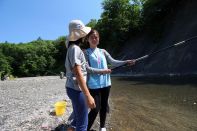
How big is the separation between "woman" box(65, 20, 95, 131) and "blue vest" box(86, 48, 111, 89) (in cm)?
150

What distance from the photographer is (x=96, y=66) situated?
23.9ft

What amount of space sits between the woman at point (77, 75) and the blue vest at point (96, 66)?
1502 millimetres

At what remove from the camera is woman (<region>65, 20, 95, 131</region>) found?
5.38 m

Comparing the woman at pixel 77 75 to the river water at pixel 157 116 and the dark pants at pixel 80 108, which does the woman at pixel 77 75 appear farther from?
the river water at pixel 157 116

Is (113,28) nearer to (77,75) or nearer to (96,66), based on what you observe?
(96,66)

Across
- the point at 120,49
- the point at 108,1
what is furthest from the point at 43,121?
the point at 108,1

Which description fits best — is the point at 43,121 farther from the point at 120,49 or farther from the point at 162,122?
the point at 120,49

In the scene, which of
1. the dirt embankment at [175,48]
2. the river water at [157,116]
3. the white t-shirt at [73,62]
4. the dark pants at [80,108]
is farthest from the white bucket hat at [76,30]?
the dirt embankment at [175,48]

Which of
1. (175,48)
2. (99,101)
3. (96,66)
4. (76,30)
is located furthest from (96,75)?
(175,48)

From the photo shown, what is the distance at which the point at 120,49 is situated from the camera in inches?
2384

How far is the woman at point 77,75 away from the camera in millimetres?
5375

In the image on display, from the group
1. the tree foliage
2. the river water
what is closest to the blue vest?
the river water

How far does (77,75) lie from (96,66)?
6.47 feet

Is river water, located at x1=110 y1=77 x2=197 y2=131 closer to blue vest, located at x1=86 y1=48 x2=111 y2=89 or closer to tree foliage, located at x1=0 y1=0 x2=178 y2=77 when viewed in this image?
blue vest, located at x1=86 y1=48 x2=111 y2=89
